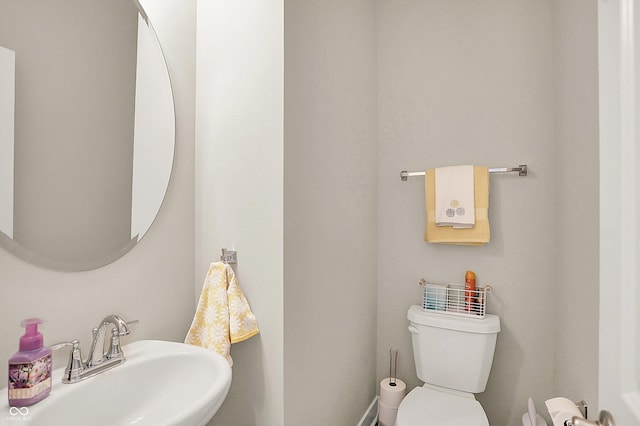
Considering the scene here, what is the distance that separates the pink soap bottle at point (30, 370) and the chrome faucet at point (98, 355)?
67 mm

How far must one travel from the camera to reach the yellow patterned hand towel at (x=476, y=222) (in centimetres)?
158

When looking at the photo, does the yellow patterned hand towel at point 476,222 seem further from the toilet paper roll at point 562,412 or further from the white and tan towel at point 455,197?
the toilet paper roll at point 562,412

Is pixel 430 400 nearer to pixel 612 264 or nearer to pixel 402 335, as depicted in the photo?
pixel 402 335

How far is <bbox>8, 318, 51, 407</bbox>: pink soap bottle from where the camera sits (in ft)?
2.23

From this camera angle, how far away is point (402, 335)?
185 centimetres

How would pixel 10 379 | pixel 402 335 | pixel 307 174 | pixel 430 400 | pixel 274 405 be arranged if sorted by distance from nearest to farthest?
pixel 10 379
pixel 274 405
pixel 307 174
pixel 430 400
pixel 402 335

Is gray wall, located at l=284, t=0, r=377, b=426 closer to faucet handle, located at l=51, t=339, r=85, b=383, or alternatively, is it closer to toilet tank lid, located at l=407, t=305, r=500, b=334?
toilet tank lid, located at l=407, t=305, r=500, b=334

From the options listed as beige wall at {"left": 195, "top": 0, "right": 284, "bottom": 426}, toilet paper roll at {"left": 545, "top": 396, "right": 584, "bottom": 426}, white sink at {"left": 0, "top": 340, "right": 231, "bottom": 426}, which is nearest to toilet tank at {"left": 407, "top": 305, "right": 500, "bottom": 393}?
toilet paper roll at {"left": 545, "top": 396, "right": 584, "bottom": 426}

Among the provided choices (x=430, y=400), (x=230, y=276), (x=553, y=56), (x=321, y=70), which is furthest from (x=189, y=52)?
(x=430, y=400)

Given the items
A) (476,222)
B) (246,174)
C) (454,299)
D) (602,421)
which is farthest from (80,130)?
(454,299)

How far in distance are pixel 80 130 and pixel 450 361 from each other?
5.53 feet

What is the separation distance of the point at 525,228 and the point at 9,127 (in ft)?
6.41

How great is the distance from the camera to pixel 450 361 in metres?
1.52

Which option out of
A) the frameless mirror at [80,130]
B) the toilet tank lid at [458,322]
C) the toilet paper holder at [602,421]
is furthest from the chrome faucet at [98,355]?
the toilet tank lid at [458,322]
